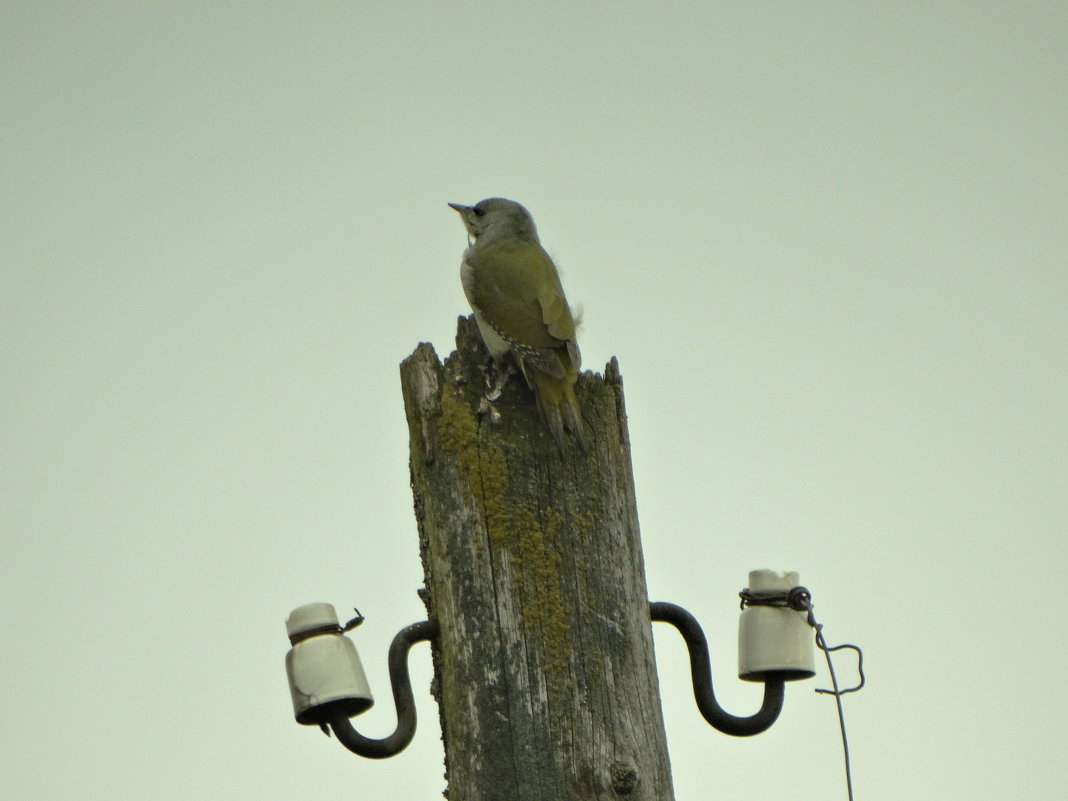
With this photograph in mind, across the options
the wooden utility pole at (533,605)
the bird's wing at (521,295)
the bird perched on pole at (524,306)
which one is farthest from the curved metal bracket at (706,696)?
the bird's wing at (521,295)

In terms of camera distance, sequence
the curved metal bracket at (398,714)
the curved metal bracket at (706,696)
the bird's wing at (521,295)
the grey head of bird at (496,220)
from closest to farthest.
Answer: the curved metal bracket at (398,714) → the curved metal bracket at (706,696) → the bird's wing at (521,295) → the grey head of bird at (496,220)

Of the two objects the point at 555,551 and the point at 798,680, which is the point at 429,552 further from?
the point at 798,680

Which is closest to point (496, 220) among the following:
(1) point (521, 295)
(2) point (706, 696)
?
(1) point (521, 295)

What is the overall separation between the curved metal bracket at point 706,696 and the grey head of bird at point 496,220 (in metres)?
2.51

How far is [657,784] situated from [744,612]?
721 mm

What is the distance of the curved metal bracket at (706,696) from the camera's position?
3141 mm

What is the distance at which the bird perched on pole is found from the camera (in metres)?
3.03

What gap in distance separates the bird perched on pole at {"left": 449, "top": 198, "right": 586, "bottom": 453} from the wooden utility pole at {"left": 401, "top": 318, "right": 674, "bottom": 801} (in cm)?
7

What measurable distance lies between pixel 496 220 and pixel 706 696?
9.89 feet

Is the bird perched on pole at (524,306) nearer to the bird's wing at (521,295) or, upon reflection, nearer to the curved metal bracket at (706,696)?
the bird's wing at (521,295)

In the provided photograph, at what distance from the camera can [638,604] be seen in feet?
Answer: 9.50

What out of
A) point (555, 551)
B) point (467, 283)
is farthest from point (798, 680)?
point (467, 283)

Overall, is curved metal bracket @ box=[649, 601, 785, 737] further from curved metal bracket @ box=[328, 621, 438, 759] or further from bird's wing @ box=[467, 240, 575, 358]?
A: bird's wing @ box=[467, 240, 575, 358]

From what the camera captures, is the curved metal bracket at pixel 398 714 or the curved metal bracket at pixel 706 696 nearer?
the curved metal bracket at pixel 398 714
